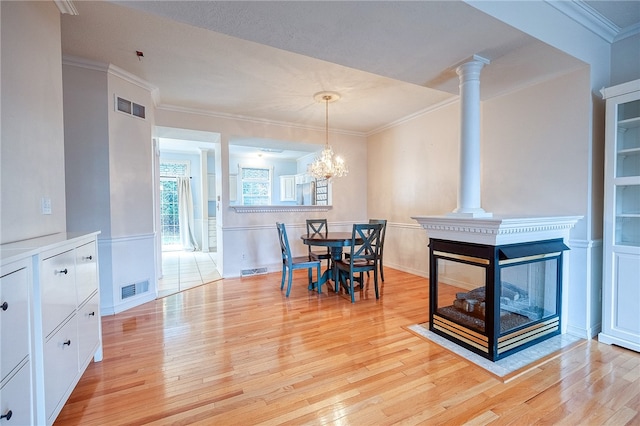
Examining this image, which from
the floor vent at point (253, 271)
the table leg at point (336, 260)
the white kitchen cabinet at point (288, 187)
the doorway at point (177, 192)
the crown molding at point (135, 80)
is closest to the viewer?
the crown molding at point (135, 80)

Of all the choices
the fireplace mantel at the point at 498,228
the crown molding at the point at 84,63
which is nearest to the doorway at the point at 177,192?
the crown molding at the point at 84,63

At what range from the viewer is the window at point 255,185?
8.52 m

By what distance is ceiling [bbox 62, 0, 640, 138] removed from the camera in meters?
1.87

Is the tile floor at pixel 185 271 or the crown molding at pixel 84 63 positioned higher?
the crown molding at pixel 84 63

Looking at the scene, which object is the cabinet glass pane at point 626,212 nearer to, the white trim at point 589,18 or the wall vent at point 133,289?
the white trim at point 589,18

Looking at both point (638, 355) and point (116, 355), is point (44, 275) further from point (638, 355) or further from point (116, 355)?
point (638, 355)

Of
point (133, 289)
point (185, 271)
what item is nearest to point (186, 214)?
point (185, 271)

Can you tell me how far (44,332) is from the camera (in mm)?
1364

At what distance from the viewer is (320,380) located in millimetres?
1970

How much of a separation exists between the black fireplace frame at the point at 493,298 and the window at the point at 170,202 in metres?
7.48

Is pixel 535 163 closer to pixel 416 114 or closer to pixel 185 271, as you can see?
pixel 416 114

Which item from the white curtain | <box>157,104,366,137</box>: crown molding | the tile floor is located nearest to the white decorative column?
<box>157,104,366,137</box>: crown molding

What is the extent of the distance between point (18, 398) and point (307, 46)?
8.42 ft

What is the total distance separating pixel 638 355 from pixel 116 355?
4.13 m
